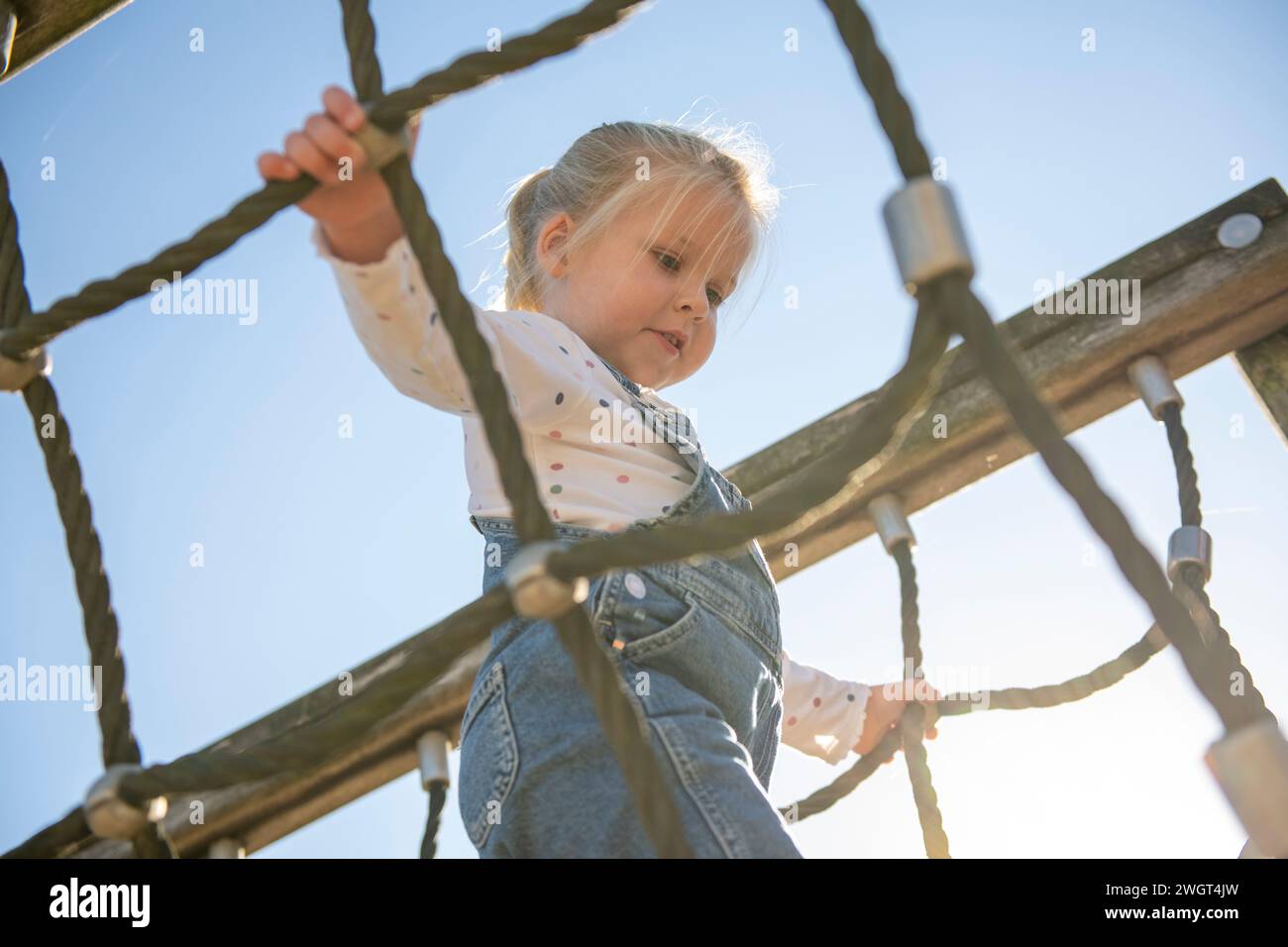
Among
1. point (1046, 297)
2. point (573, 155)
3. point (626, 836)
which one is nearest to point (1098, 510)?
point (626, 836)

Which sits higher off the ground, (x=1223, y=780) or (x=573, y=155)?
(x=573, y=155)

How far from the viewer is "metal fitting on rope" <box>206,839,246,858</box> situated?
161cm

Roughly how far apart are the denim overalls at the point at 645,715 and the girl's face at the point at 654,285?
30 cm

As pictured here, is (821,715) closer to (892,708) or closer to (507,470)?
(892,708)

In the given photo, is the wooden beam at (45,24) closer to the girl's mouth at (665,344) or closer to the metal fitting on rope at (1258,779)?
the girl's mouth at (665,344)

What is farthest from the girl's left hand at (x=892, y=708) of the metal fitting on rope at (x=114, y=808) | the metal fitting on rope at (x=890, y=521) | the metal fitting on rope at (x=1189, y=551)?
the metal fitting on rope at (x=114, y=808)

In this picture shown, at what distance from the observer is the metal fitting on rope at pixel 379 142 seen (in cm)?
73

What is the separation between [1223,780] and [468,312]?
42 centimetres

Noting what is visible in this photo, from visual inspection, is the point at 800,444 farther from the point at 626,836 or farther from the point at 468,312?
the point at 468,312

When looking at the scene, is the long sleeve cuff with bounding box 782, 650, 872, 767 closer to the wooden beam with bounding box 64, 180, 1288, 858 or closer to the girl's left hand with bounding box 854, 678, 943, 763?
the girl's left hand with bounding box 854, 678, 943, 763

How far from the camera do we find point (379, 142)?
0.73m

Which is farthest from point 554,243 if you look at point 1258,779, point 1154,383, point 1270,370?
point 1258,779

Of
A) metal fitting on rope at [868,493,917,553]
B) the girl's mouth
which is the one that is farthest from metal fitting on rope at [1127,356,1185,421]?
the girl's mouth
